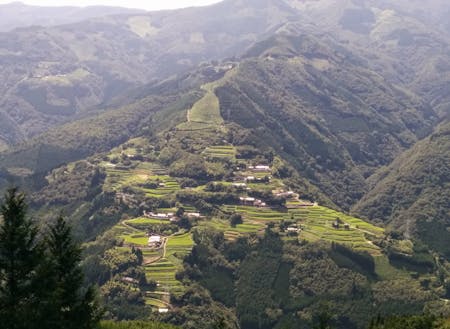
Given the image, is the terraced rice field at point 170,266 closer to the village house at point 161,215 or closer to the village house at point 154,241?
the village house at point 154,241

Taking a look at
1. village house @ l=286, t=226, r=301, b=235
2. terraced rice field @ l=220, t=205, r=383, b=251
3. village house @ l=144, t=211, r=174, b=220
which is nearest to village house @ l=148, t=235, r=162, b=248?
village house @ l=144, t=211, r=174, b=220

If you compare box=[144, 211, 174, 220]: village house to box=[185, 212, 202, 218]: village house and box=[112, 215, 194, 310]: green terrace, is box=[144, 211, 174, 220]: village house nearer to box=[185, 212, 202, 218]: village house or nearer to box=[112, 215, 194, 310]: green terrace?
box=[112, 215, 194, 310]: green terrace

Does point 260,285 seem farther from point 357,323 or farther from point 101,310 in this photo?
point 101,310

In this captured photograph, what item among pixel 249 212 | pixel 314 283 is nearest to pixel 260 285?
pixel 314 283

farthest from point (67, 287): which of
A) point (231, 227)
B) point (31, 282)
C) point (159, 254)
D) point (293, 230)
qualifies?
point (293, 230)

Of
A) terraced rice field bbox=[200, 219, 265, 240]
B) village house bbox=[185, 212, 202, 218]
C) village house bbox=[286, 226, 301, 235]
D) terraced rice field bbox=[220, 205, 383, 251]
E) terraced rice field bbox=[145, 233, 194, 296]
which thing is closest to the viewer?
terraced rice field bbox=[145, 233, 194, 296]

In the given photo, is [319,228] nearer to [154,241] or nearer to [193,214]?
[193,214]

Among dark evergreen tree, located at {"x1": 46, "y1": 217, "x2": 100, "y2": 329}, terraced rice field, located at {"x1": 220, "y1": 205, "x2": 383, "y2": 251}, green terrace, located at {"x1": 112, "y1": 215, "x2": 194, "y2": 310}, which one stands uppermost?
dark evergreen tree, located at {"x1": 46, "y1": 217, "x2": 100, "y2": 329}

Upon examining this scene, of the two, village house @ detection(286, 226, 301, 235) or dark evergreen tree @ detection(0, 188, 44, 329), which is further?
village house @ detection(286, 226, 301, 235)
